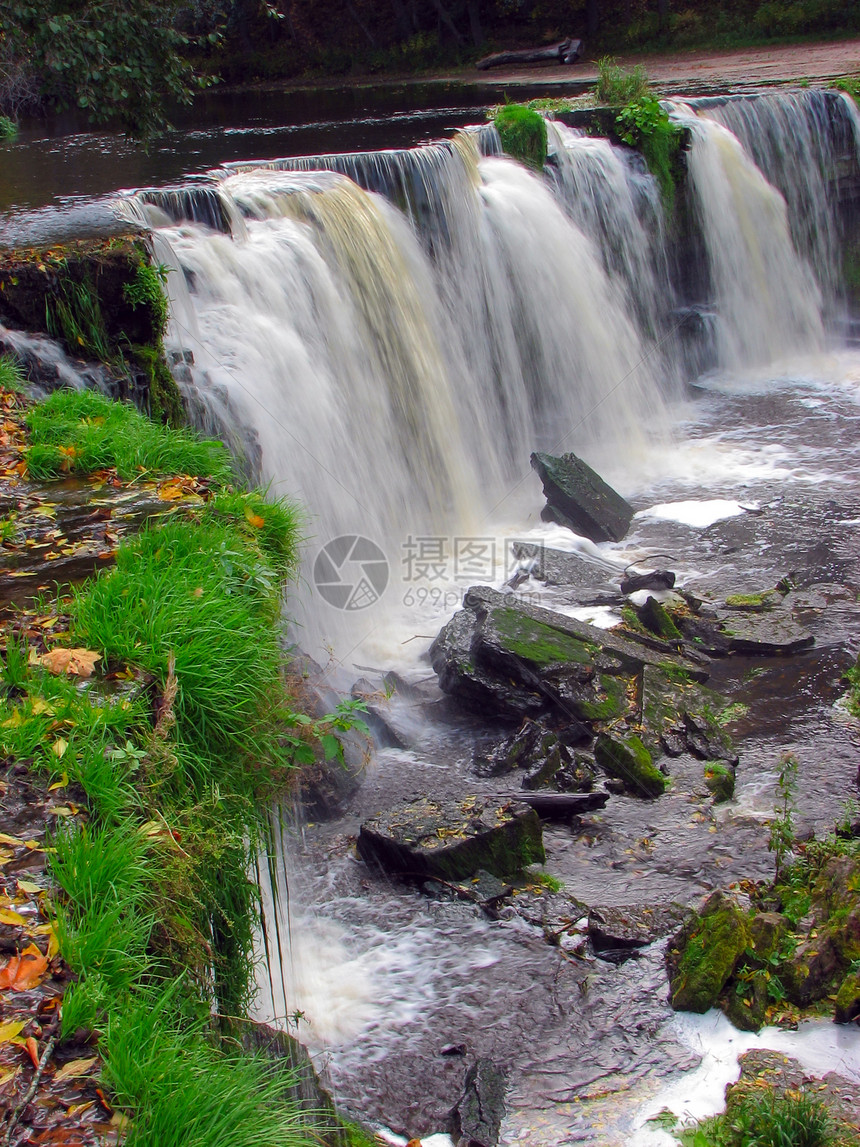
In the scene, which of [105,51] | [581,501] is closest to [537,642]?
[581,501]

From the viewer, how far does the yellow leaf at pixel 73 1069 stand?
6.81 feet

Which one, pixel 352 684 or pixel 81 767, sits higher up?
pixel 81 767

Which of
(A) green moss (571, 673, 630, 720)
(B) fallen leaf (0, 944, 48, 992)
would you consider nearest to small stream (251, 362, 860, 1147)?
(A) green moss (571, 673, 630, 720)

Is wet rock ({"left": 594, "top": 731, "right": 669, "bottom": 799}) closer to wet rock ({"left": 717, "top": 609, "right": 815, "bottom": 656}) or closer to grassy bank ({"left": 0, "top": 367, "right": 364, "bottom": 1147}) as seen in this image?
wet rock ({"left": 717, "top": 609, "right": 815, "bottom": 656})

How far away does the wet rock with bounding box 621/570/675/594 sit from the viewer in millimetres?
8008

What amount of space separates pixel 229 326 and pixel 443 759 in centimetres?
411

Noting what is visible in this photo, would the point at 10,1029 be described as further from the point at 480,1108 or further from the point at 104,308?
the point at 104,308

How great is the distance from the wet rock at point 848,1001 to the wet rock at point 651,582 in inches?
172

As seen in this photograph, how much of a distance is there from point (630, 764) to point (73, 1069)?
4.14 meters

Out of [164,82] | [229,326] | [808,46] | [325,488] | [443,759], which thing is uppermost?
[808,46]

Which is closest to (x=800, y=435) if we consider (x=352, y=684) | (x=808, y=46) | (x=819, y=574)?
(x=819, y=574)

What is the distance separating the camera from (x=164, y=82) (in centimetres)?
877

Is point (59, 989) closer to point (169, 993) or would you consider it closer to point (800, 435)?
point (169, 993)

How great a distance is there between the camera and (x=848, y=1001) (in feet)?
12.7
